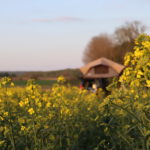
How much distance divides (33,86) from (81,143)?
1.42 metres

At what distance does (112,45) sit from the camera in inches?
1316

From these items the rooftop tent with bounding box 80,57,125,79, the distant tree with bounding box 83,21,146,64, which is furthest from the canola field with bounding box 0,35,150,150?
the distant tree with bounding box 83,21,146,64

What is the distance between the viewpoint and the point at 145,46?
3.29 m

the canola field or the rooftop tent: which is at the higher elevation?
the rooftop tent

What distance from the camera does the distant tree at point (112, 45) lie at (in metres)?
28.8

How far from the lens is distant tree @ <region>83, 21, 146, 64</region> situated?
28.8 meters

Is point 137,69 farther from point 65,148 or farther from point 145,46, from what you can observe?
point 65,148

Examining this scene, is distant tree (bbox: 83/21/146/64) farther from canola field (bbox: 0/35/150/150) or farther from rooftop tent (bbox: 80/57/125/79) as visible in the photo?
canola field (bbox: 0/35/150/150)

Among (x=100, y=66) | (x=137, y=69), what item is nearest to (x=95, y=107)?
(x=137, y=69)

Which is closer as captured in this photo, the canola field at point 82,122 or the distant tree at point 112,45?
the canola field at point 82,122

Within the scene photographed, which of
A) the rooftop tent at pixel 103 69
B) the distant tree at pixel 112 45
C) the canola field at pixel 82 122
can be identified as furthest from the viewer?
the distant tree at pixel 112 45

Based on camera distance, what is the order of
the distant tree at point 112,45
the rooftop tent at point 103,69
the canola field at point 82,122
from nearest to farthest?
the canola field at point 82,122 < the rooftop tent at point 103,69 < the distant tree at point 112,45

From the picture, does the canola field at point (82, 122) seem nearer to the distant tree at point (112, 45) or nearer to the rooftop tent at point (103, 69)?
the rooftop tent at point (103, 69)

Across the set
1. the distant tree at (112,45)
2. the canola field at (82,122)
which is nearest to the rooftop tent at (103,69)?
the distant tree at (112,45)
